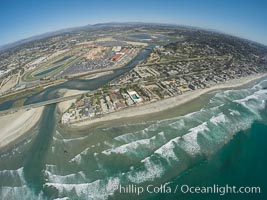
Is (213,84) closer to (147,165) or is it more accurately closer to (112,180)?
(147,165)

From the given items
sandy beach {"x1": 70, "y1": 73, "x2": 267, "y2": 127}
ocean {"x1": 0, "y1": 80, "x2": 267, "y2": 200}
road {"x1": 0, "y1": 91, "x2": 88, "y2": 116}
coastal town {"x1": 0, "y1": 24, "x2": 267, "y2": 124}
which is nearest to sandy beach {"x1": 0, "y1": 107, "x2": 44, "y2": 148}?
road {"x1": 0, "y1": 91, "x2": 88, "y2": 116}

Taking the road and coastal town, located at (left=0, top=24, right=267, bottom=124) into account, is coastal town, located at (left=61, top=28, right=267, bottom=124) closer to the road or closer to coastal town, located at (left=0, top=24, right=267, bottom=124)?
coastal town, located at (left=0, top=24, right=267, bottom=124)

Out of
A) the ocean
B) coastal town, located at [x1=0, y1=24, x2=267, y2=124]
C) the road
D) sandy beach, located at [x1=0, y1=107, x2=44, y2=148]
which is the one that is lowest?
the ocean

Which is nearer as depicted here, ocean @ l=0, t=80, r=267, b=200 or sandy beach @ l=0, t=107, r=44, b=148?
ocean @ l=0, t=80, r=267, b=200

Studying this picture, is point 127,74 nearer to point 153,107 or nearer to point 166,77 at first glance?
point 166,77

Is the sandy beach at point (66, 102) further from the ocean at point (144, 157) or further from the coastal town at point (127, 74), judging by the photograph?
the ocean at point (144, 157)

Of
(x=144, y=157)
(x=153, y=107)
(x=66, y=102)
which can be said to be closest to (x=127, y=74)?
(x=66, y=102)
